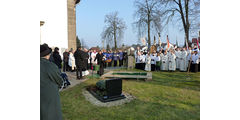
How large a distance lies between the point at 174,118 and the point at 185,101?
1566mm

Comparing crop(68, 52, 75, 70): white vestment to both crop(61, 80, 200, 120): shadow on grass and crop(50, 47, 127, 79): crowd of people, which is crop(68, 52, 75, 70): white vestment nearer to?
crop(50, 47, 127, 79): crowd of people

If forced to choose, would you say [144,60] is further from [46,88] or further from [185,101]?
[46,88]

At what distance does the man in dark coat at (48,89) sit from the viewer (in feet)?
7.69

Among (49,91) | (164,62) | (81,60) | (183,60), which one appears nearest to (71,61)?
(81,60)

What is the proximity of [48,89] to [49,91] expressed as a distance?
35mm

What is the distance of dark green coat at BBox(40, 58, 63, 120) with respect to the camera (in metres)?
2.34

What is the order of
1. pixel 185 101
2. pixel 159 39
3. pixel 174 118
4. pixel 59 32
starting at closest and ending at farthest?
pixel 174 118 < pixel 185 101 < pixel 59 32 < pixel 159 39

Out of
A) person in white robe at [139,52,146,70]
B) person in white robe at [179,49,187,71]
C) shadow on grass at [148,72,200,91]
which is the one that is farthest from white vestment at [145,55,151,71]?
shadow on grass at [148,72,200,91]

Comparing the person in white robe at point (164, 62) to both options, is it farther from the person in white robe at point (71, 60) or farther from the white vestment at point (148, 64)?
the person in white robe at point (71, 60)

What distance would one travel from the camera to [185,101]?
223 inches

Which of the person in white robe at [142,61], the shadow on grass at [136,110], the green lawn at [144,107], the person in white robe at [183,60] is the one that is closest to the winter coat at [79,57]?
the green lawn at [144,107]

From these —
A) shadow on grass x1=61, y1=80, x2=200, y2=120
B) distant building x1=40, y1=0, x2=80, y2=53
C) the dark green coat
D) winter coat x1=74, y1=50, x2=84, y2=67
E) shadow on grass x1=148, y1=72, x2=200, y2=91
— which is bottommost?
shadow on grass x1=61, y1=80, x2=200, y2=120
